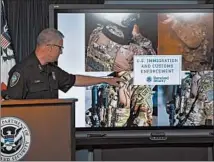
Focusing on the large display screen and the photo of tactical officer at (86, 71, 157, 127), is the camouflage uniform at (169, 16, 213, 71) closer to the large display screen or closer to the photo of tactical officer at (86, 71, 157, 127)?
the large display screen

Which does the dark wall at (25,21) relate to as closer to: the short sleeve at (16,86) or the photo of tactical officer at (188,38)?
the photo of tactical officer at (188,38)

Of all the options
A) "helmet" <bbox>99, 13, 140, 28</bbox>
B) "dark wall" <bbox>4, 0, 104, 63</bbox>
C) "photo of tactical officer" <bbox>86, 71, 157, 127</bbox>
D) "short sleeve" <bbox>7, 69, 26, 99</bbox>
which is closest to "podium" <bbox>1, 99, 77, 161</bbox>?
"short sleeve" <bbox>7, 69, 26, 99</bbox>

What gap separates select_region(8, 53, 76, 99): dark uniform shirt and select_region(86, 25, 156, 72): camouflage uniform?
32 cm

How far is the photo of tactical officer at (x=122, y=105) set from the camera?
10.8ft

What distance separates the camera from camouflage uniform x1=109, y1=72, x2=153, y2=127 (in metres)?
3.31

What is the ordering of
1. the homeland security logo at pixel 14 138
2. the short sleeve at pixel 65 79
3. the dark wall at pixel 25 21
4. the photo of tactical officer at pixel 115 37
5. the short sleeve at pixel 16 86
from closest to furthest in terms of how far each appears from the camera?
1. the homeland security logo at pixel 14 138
2. the short sleeve at pixel 16 86
3. the short sleeve at pixel 65 79
4. the photo of tactical officer at pixel 115 37
5. the dark wall at pixel 25 21

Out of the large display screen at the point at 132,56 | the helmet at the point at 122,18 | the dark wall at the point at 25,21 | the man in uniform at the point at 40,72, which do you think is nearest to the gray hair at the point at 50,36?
the man in uniform at the point at 40,72

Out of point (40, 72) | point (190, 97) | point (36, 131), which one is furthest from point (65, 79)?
point (36, 131)

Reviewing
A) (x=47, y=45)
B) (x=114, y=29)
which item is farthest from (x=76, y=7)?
(x=47, y=45)

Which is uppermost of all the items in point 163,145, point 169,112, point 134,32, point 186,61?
point 134,32

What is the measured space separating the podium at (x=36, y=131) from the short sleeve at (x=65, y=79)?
122cm

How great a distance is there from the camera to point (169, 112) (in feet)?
11.0

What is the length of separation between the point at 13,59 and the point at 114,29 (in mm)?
1213

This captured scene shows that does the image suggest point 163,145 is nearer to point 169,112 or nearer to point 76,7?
point 169,112
